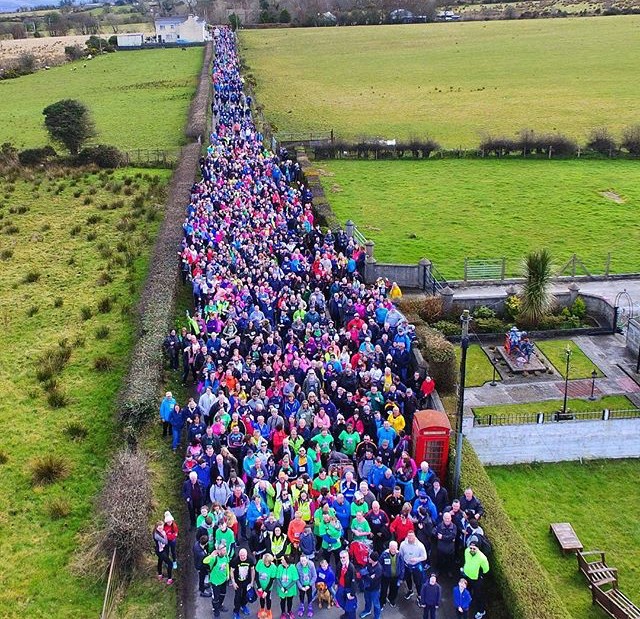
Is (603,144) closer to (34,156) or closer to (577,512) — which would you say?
(577,512)

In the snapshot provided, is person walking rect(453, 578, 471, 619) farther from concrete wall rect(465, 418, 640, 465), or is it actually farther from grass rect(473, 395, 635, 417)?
grass rect(473, 395, 635, 417)

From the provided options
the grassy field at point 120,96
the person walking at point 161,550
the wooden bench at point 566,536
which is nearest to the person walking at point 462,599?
the wooden bench at point 566,536

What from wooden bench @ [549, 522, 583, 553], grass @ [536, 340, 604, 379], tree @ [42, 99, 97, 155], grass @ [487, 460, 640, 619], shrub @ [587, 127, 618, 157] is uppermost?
tree @ [42, 99, 97, 155]

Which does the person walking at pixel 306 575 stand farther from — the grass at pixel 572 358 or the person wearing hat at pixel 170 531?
the grass at pixel 572 358

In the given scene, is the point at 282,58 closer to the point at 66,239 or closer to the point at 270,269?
the point at 66,239

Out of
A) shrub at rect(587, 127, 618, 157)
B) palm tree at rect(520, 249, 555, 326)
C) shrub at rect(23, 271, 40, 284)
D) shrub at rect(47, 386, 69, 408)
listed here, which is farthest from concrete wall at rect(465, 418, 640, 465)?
shrub at rect(587, 127, 618, 157)
